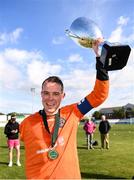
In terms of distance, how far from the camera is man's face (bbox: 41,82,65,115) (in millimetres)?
4504

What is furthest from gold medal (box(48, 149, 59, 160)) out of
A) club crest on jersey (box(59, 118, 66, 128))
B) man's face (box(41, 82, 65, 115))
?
man's face (box(41, 82, 65, 115))

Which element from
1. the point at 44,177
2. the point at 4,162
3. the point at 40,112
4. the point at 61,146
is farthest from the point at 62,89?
the point at 4,162

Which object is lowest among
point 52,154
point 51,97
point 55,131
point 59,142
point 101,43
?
point 52,154

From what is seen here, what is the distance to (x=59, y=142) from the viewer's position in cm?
438

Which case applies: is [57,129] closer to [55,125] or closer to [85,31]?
[55,125]

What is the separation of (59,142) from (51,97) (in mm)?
479

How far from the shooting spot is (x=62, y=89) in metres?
4.61

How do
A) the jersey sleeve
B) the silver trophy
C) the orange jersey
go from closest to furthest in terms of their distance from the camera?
the orange jersey
the silver trophy
the jersey sleeve

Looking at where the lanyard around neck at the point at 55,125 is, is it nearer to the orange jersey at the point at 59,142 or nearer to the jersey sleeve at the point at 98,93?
the orange jersey at the point at 59,142

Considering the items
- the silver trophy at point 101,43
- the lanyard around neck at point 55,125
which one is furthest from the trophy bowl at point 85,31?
the lanyard around neck at point 55,125

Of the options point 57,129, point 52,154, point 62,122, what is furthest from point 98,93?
point 52,154

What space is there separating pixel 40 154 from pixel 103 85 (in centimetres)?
99

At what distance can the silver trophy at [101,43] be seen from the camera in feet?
14.5

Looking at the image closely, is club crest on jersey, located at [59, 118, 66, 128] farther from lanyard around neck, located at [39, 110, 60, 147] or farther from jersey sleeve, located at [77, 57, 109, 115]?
jersey sleeve, located at [77, 57, 109, 115]
